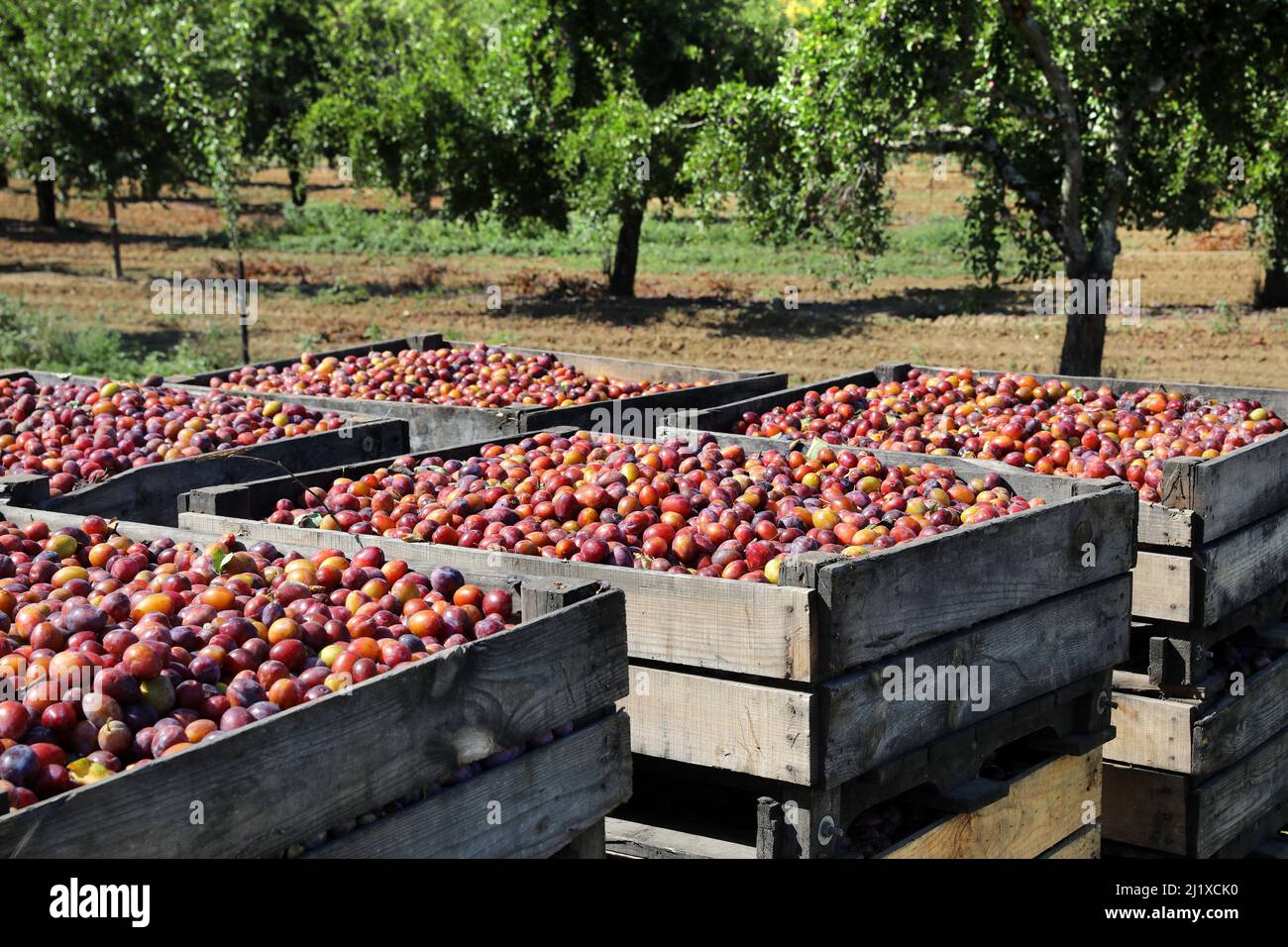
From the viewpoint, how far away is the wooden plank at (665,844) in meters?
3.90

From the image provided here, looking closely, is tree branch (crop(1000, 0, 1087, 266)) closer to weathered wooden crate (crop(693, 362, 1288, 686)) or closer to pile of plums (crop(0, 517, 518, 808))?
weathered wooden crate (crop(693, 362, 1288, 686))

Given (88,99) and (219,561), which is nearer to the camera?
(219,561)

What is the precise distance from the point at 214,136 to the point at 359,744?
49.0ft

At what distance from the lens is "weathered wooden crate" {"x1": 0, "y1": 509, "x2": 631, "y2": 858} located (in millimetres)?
2434

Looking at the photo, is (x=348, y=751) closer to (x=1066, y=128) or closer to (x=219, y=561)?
(x=219, y=561)

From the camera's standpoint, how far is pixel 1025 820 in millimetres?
4473

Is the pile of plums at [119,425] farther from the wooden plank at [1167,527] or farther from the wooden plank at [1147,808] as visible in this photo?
the wooden plank at [1147,808]

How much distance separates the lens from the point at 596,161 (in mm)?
19281

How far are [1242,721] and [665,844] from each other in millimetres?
2579

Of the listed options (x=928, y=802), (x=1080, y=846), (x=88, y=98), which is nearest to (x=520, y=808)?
(x=928, y=802)

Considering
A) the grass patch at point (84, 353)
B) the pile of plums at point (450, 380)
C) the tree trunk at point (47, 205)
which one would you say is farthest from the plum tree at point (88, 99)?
the pile of plums at point (450, 380)

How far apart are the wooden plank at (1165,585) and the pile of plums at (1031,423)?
28 centimetres

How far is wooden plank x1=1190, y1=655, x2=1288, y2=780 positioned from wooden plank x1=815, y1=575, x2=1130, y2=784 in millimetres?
650
